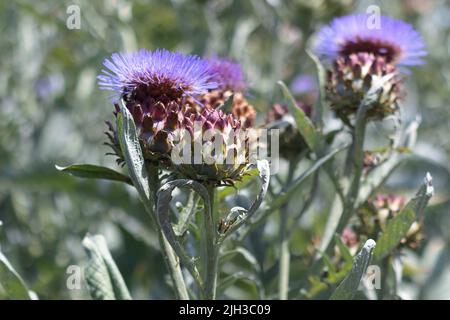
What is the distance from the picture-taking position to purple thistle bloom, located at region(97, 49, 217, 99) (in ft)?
4.39

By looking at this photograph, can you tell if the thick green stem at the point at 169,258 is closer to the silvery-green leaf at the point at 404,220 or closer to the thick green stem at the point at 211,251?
the thick green stem at the point at 211,251

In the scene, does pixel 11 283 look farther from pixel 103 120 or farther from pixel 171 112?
pixel 103 120

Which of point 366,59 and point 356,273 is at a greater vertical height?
point 366,59

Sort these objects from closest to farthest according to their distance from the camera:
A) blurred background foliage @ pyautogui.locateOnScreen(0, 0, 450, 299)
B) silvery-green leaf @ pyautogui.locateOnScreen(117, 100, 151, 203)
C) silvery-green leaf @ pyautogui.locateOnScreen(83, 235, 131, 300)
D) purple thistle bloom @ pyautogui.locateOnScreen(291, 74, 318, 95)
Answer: silvery-green leaf @ pyautogui.locateOnScreen(117, 100, 151, 203) < silvery-green leaf @ pyautogui.locateOnScreen(83, 235, 131, 300) < blurred background foliage @ pyautogui.locateOnScreen(0, 0, 450, 299) < purple thistle bloom @ pyautogui.locateOnScreen(291, 74, 318, 95)

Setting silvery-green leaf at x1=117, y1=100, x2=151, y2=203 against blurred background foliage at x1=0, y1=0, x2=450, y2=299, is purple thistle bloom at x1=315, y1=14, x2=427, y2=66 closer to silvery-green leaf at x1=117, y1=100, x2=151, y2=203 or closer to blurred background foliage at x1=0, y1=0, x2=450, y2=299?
blurred background foliage at x1=0, y1=0, x2=450, y2=299

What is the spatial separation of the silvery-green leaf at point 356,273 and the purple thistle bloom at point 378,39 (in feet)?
2.08

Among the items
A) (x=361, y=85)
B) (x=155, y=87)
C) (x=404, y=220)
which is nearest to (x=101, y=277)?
(x=155, y=87)

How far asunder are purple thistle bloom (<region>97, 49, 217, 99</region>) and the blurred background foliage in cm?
87

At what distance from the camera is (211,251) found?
129 cm

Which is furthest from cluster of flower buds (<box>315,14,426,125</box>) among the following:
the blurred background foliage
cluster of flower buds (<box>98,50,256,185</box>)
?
the blurred background foliage

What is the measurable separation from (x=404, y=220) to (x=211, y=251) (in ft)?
1.36

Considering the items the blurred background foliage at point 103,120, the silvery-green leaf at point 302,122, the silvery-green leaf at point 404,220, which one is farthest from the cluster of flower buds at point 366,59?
the blurred background foliage at point 103,120

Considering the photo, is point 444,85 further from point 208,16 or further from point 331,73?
point 331,73

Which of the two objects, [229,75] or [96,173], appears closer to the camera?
[96,173]
